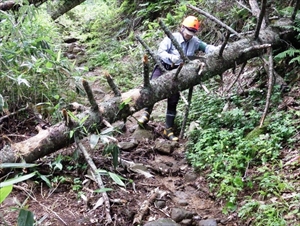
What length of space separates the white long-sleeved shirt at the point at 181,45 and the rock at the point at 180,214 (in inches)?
103

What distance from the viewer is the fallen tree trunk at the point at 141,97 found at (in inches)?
143

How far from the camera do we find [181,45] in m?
5.50

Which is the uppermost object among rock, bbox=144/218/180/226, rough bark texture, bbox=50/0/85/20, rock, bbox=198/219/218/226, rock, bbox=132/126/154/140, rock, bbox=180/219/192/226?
rough bark texture, bbox=50/0/85/20

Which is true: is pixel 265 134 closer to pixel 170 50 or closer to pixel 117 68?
pixel 170 50

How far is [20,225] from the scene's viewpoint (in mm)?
1741

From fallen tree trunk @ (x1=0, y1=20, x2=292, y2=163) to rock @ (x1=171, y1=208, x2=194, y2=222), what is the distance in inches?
52.0

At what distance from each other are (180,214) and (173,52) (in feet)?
9.56

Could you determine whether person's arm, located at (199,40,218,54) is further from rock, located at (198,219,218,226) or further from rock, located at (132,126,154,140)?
rock, located at (198,219,218,226)

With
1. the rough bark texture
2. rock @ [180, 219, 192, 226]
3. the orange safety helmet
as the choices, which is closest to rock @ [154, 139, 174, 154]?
rock @ [180, 219, 192, 226]

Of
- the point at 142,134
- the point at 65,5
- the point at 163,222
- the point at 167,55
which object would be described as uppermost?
the point at 65,5

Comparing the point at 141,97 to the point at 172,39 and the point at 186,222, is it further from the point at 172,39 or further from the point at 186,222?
the point at 186,222

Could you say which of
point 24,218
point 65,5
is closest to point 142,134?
point 24,218

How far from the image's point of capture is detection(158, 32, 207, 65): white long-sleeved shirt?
5.29 meters

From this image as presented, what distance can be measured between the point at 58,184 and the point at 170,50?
287cm
